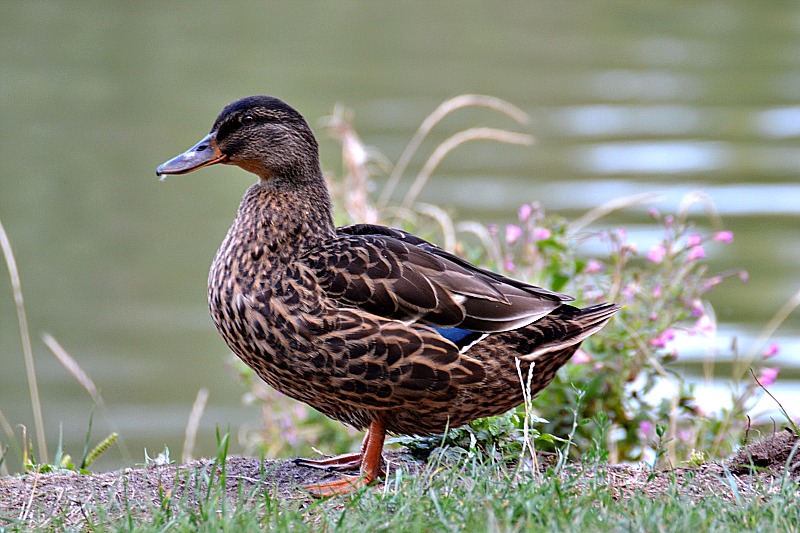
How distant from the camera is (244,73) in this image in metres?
15.8

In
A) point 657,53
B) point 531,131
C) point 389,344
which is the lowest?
point 389,344

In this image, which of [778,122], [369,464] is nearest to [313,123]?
[778,122]

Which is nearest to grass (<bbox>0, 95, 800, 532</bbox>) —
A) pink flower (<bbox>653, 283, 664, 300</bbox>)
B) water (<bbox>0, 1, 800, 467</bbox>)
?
pink flower (<bbox>653, 283, 664, 300</bbox>)

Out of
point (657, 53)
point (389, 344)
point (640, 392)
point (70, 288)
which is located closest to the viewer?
point (389, 344)

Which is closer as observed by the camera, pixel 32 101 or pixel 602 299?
pixel 602 299

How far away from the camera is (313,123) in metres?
12.7

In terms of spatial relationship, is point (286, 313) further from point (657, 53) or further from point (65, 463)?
point (657, 53)

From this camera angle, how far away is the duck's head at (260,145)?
416cm

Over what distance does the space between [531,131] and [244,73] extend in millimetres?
4086

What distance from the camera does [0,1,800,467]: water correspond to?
932cm

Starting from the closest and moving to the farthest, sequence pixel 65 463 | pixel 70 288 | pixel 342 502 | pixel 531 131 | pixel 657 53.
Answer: pixel 342 502, pixel 65 463, pixel 70 288, pixel 531 131, pixel 657 53

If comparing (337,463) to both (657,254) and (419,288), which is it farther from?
(657,254)

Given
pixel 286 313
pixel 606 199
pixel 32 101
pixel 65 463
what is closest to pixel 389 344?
pixel 286 313

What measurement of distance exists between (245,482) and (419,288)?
83 centimetres
